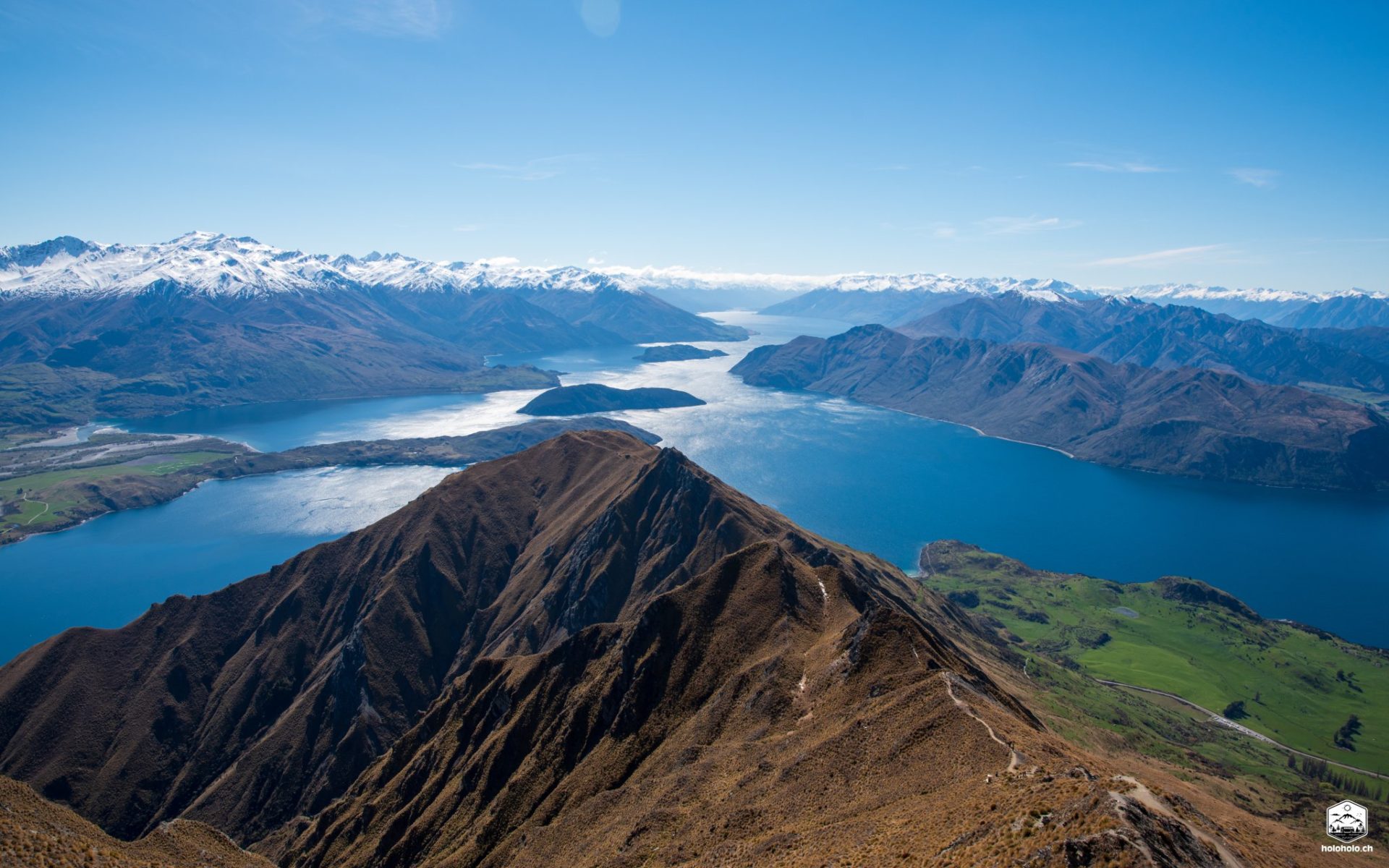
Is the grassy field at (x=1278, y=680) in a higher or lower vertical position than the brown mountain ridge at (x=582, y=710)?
lower

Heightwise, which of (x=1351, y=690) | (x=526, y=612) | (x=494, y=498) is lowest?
(x=1351, y=690)

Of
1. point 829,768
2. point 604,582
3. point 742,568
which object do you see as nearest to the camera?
point 829,768

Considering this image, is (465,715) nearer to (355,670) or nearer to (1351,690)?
(355,670)

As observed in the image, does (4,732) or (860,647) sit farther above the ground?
(860,647)

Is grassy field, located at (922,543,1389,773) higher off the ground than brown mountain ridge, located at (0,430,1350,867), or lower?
lower

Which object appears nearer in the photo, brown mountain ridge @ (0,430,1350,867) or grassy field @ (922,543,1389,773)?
brown mountain ridge @ (0,430,1350,867)

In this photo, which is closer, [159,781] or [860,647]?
[860,647]

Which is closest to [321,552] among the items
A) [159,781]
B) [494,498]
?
[494,498]

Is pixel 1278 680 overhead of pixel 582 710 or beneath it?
beneath

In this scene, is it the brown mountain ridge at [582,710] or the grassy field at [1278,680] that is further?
the grassy field at [1278,680]

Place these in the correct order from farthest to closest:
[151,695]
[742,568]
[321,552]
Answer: [321,552]
[151,695]
[742,568]

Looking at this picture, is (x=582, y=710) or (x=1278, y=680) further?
(x=1278, y=680)
